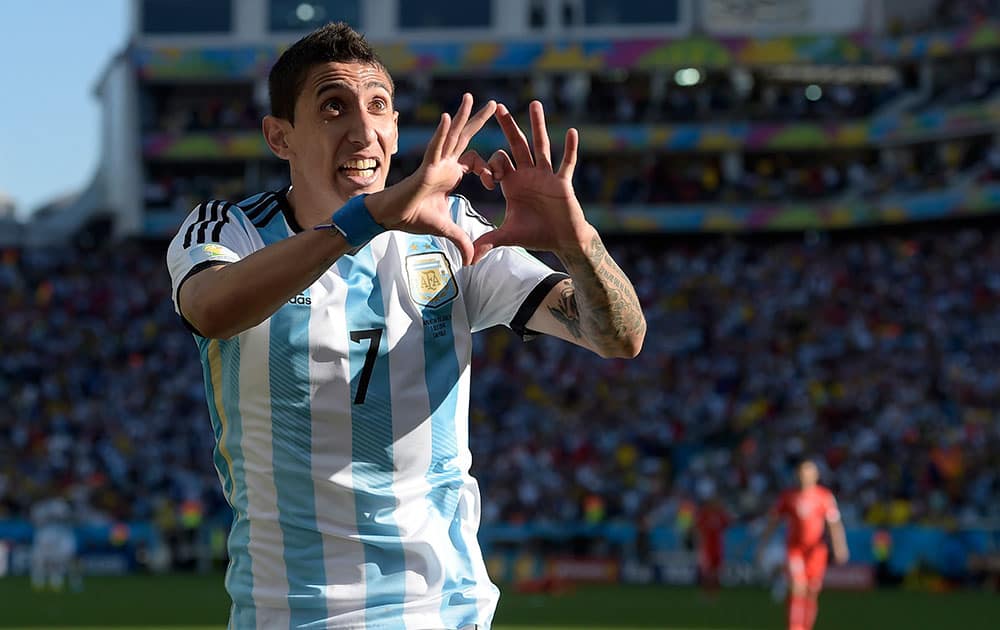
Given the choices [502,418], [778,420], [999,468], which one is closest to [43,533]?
[502,418]

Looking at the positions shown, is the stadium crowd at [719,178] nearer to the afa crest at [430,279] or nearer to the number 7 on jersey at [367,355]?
the afa crest at [430,279]

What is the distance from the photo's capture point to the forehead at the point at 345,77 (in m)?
3.68

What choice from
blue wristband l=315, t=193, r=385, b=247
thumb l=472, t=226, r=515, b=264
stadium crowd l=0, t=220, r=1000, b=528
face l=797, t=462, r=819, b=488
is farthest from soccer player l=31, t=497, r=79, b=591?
blue wristband l=315, t=193, r=385, b=247

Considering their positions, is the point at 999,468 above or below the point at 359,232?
below

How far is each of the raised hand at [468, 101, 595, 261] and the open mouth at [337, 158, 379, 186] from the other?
394mm

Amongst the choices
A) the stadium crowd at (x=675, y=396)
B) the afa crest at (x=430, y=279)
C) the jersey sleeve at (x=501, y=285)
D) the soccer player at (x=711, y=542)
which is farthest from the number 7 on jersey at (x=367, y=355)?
the stadium crowd at (x=675, y=396)

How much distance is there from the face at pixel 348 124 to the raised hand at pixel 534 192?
0.38m

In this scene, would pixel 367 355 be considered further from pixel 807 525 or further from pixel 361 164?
pixel 807 525

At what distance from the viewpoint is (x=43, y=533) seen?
27359mm

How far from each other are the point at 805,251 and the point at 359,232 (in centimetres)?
3796

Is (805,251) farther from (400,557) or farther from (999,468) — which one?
(400,557)

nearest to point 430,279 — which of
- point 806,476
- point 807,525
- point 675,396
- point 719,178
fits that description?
point 806,476

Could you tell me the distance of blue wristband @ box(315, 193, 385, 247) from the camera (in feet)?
10.4

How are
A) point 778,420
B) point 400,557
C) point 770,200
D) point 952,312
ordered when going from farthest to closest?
1. point 770,200
2. point 952,312
3. point 778,420
4. point 400,557
